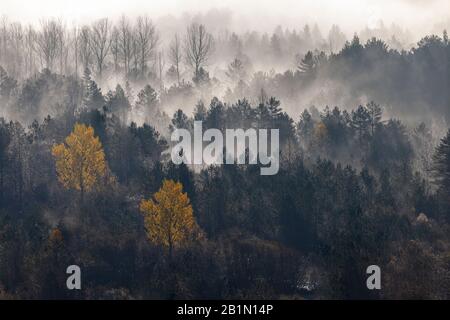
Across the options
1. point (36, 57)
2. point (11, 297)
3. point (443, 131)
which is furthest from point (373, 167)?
point (36, 57)

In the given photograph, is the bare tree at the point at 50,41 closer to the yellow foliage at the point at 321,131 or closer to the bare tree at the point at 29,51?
the bare tree at the point at 29,51

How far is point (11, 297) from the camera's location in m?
54.4

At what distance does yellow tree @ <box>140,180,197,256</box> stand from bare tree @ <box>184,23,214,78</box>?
73326mm

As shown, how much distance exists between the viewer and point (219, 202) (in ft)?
241

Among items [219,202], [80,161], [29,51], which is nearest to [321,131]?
[219,202]

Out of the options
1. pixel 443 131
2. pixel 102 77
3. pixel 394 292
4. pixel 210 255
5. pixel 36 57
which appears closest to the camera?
pixel 394 292

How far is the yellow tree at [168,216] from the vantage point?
6581 cm

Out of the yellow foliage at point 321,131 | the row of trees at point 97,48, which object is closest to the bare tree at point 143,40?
the row of trees at point 97,48

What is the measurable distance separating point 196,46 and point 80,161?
236ft

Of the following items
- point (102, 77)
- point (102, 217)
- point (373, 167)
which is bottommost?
point (102, 217)

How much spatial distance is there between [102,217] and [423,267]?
35.8 m

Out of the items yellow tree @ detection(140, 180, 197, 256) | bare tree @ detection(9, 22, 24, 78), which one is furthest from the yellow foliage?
bare tree @ detection(9, 22, 24, 78)

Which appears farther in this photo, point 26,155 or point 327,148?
point 327,148

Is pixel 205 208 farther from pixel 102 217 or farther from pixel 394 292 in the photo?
pixel 394 292
